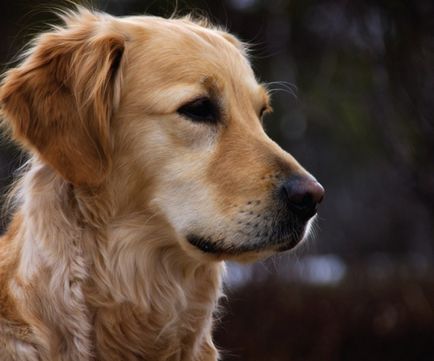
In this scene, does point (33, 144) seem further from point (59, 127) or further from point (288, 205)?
point (288, 205)

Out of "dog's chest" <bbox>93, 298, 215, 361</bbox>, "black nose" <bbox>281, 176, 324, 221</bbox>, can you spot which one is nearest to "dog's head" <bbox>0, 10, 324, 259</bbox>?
"black nose" <bbox>281, 176, 324, 221</bbox>

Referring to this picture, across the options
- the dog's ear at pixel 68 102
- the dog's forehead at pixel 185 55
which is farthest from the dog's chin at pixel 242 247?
the dog's forehead at pixel 185 55

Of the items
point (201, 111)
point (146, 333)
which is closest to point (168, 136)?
point (201, 111)

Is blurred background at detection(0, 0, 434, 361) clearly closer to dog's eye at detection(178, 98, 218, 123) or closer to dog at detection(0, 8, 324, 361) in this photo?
dog at detection(0, 8, 324, 361)

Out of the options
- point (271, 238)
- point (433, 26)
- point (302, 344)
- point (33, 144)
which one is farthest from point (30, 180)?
point (433, 26)

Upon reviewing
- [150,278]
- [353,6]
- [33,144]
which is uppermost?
[33,144]

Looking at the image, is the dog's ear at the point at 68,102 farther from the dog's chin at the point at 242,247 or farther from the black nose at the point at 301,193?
the black nose at the point at 301,193

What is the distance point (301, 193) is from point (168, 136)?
0.61 metres

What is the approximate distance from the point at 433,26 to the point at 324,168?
9877mm

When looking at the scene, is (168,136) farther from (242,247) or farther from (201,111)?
(242,247)

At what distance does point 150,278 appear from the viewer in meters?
3.66

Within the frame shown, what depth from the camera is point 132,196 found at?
359cm

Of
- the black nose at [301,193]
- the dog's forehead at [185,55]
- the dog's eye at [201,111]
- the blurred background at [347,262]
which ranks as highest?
the dog's forehead at [185,55]

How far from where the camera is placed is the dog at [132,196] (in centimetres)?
341
